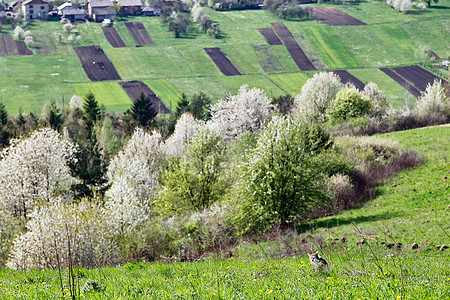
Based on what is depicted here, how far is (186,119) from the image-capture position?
248ft

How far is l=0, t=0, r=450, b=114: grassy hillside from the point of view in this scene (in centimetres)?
13038

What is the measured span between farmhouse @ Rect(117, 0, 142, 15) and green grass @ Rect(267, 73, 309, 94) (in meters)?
75.0

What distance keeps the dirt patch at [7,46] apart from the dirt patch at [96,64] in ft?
62.9

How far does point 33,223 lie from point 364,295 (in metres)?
31.1

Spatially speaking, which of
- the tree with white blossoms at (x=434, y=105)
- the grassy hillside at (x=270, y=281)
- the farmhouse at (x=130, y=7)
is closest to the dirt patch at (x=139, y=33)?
the farmhouse at (x=130, y=7)

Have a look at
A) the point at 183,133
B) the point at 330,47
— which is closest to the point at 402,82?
the point at 330,47

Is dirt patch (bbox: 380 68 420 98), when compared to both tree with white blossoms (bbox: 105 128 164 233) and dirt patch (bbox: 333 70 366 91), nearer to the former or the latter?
dirt patch (bbox: 333 70 366 91)

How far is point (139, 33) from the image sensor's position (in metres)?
166

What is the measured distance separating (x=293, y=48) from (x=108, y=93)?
66.7 m

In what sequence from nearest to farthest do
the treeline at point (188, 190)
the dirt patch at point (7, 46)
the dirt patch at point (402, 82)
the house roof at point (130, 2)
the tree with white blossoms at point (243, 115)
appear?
the treeline at point (188, 190), the tree with white blossoms at point (243, 115), the dirt patch at point (402, 82), the dirt patch at point (7, 46), the house roof at point (130, 2)

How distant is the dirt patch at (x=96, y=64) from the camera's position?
137850mm

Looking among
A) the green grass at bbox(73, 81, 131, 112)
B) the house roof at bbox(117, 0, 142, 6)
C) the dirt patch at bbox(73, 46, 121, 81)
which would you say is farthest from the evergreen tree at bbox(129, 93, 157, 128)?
the house roof at bbox(117, 0, 142, 6)

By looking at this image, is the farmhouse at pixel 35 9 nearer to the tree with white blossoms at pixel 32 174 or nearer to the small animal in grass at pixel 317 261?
the tree with white blossoms at pixel 32 174

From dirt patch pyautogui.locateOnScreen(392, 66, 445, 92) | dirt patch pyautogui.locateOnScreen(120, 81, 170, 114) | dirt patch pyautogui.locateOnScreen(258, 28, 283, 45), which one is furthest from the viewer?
dirt patch pyautogui.locateOnScreen(258, 28, 283, 45)
